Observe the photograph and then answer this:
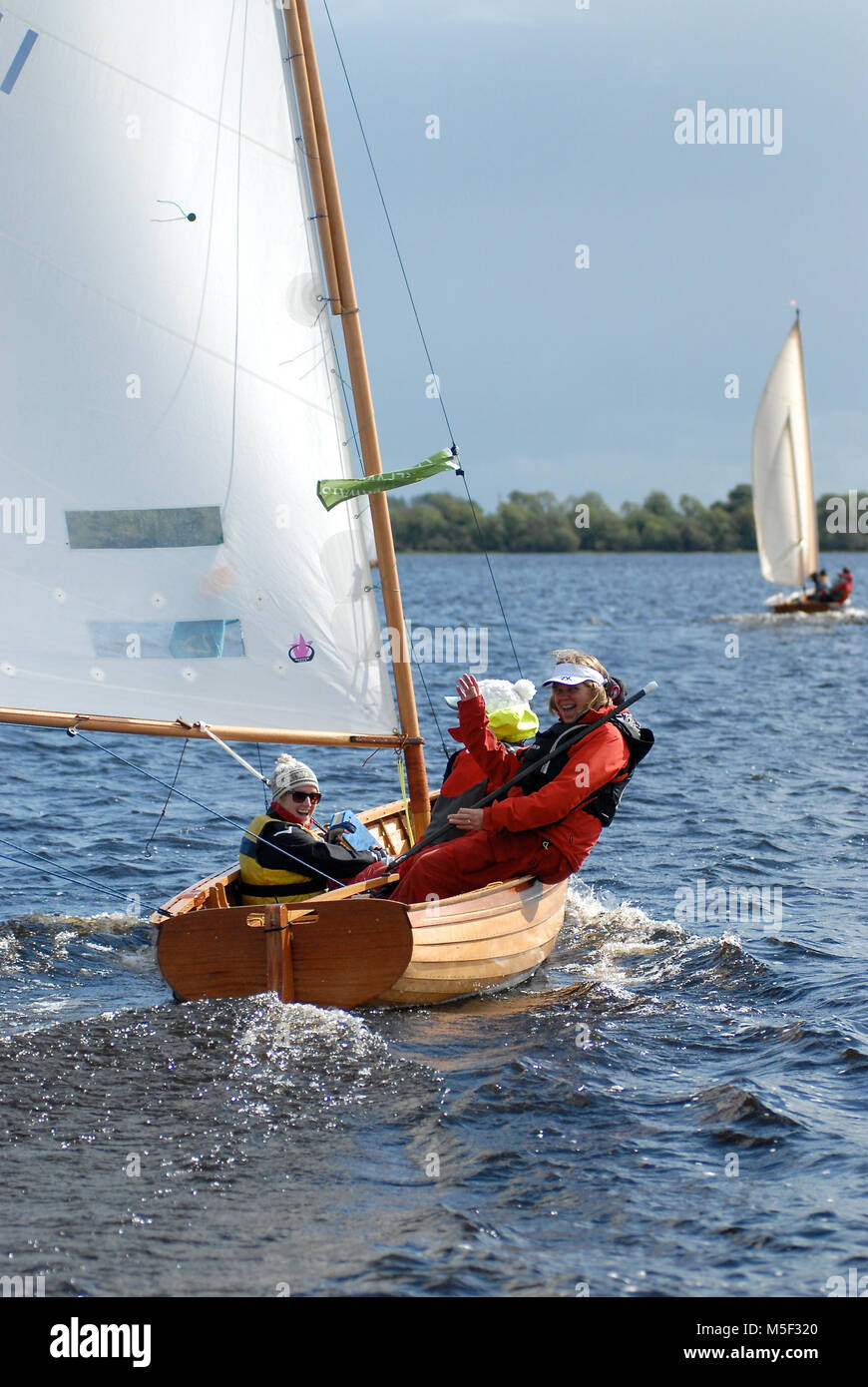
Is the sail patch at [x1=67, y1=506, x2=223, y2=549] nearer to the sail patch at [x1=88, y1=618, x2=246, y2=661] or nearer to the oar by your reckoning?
the sail patch at [x1=88, y1=618, x2=246, y2=661]

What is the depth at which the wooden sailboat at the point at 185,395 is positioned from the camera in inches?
287

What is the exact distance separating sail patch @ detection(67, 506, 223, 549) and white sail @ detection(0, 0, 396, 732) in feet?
0.04

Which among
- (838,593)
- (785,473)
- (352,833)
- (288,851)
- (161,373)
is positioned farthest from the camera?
(785,473)

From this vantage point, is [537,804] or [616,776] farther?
[616,776]

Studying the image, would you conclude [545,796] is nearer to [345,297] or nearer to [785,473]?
[345,297]

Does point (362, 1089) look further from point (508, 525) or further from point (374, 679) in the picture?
point (508, 525)

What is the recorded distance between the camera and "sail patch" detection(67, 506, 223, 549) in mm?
7555

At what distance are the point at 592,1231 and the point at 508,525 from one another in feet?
375

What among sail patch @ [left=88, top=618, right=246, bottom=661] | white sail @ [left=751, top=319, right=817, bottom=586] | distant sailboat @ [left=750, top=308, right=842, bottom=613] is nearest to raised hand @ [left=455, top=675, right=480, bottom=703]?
sail patch @ [left=88, top=618, right=246, bottom=661]

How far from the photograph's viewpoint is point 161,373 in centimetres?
754

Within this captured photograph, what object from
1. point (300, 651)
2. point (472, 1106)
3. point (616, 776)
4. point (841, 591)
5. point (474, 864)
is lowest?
point (472, 1106)

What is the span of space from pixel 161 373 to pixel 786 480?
3881 centimetres

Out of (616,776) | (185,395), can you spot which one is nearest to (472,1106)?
(616,776)

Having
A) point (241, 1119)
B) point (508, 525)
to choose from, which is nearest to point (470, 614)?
point (241, 1119)
